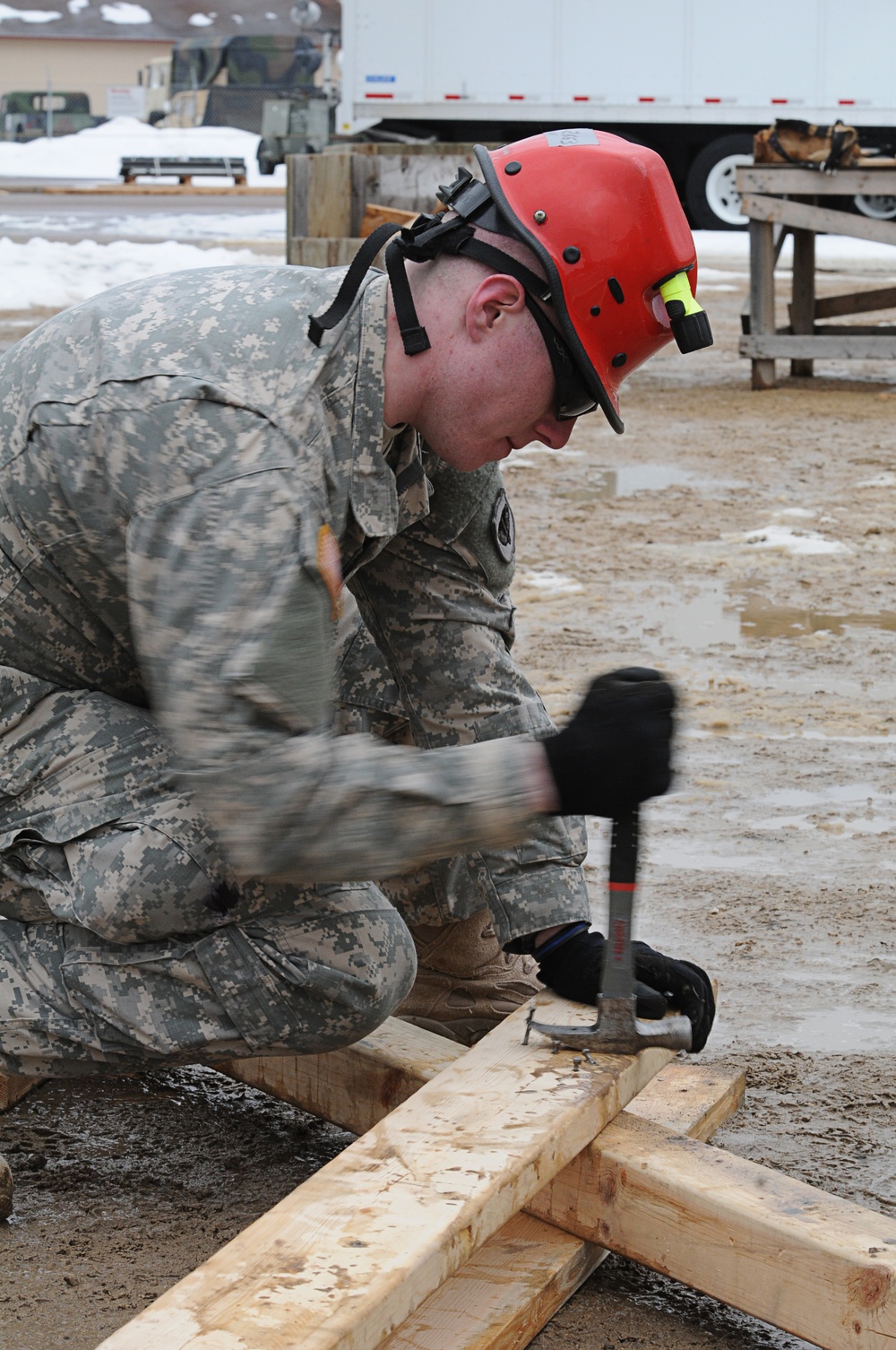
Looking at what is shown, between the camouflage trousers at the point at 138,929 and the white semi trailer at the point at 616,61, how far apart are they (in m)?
14.9

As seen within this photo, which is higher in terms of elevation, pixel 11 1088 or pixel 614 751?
pixel 614 751

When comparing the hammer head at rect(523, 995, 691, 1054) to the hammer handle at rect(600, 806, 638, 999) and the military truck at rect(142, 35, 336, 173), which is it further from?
the military truck at rect(142, 35, 336, 173)

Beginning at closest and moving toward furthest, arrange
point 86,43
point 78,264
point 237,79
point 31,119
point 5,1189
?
1. point 5,1189
2. point 78,264
3. point 237,79
4. point 31,119
5. point 86,43

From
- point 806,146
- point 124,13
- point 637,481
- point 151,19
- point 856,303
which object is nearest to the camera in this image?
point 637,481

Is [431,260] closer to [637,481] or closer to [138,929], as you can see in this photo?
[138,929]

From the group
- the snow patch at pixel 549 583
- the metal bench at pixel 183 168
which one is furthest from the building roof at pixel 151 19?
the snow patch at pixel 549 583

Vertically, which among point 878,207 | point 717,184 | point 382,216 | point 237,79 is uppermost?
point 237,79

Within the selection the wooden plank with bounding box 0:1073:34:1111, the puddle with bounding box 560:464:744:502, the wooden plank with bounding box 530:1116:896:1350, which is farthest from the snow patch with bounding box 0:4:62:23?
the wooden plank with bounding box 530:1116:896:1350

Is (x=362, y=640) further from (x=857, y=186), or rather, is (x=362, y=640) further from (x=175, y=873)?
(x=857, y=186)

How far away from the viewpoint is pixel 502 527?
261 centimetres

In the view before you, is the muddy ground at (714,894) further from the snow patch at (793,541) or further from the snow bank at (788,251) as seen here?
the snow bank at (788,251)

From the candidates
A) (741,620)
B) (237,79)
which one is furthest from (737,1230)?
(237,79)

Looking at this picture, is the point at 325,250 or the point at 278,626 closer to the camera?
the point at 278,626

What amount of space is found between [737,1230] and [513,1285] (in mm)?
287
